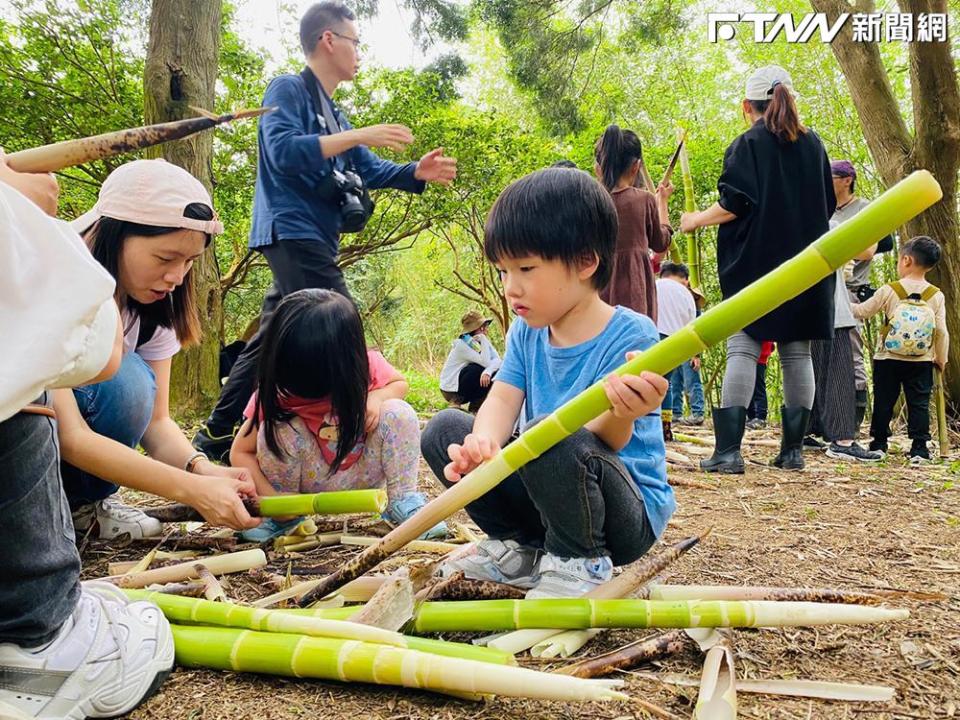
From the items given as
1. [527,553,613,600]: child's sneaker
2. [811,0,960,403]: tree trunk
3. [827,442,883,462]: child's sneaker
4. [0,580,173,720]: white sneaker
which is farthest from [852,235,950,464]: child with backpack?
[0,580,173,720]: white sneaker

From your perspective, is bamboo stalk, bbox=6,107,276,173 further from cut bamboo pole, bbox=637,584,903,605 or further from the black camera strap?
the black camera strap

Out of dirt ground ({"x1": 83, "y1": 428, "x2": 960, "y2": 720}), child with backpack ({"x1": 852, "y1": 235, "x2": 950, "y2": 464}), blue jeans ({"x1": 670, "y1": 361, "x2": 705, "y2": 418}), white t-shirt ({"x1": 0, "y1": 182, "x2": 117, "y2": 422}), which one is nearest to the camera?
white t-shirt ({"x1": 0, "y1": 182, "x2": 117, "y2": 422})

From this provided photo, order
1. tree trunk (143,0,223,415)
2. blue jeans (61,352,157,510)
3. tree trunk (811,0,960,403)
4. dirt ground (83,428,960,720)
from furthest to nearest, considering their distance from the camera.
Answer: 1. tree trunk (811,0,960,403)
2. tree trunk (143,0,223,415)
3. blue jeans (61,352,157,510)
4. dirt ground (83,428,960,720)

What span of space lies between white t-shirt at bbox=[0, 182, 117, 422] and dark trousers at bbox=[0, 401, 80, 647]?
0.58 ft

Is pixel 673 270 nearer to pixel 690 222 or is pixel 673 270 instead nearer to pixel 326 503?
pixel 690 222

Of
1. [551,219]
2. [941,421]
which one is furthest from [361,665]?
[941,421]

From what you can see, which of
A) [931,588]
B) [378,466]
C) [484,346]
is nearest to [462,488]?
[378,466]

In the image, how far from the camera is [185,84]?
509 centimetres

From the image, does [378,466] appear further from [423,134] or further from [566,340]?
[423,134]

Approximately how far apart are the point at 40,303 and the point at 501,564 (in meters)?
1.23

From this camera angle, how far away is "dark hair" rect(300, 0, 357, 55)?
3.42 metres

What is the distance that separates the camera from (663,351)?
1.38 meters

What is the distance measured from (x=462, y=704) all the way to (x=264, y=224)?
2.57 m

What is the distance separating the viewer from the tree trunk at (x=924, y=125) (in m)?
5.53
